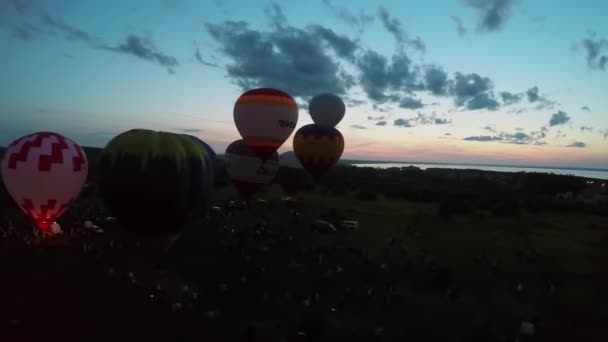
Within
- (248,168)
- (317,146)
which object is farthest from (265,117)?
(317,146)

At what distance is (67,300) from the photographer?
32.8 feet

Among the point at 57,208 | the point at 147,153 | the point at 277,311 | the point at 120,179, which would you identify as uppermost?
the point at 147,153

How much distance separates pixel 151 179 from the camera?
37.7 ft

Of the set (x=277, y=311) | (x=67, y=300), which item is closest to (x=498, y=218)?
(x=277, y=311)

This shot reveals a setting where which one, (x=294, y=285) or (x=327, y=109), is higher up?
(x=327, y=109)

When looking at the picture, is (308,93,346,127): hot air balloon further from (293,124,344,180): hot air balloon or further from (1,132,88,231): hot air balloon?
(1,132,88,231): hot air balloon

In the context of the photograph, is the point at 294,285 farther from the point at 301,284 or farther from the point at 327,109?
the point at 327,109

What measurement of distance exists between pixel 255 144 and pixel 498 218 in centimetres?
1404

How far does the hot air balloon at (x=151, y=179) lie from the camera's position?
11516mm

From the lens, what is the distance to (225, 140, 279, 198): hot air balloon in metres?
21.8

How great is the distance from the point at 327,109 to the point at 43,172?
17.1 meters

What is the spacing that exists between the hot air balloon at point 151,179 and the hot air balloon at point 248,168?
30.5ft

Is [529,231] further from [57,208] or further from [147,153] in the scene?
[57,208]

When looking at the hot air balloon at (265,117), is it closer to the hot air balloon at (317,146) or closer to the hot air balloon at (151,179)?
the hot air balloon at (317,146)
